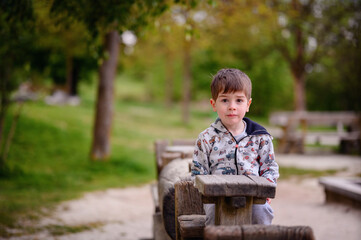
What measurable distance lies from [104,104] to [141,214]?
15.2ft

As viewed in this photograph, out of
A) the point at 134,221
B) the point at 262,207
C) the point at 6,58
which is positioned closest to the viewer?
the point at 262,207

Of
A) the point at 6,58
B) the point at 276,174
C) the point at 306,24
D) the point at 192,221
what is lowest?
the point at 192,221

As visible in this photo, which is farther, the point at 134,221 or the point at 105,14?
the point at 134,221

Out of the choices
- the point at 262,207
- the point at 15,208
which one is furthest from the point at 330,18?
the point at 262,207

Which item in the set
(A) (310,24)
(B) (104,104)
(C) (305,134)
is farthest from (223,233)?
(A) (310,24)

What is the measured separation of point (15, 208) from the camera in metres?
6.52

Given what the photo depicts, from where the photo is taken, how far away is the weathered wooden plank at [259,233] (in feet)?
6.13

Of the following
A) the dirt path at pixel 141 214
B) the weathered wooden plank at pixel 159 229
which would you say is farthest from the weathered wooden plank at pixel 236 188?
the dirt path at pixel 141 214

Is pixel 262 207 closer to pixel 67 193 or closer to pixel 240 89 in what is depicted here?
pixel 240 89

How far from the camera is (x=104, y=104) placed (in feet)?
34.8

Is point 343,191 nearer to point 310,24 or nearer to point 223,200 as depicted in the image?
point 223,200

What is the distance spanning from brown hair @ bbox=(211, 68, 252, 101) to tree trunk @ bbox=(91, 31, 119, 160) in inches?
330

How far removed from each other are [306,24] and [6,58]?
584 inches

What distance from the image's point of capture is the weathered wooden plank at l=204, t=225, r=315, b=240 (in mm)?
1869
